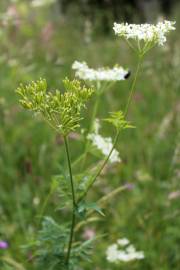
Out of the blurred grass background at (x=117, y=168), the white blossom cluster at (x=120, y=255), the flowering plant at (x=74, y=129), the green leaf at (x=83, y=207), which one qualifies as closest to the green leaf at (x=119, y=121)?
the flowering plant at (x=74, y=129)

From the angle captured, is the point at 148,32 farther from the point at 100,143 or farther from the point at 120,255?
the point at 120,255

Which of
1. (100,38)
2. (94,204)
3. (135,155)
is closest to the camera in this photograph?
(94,204)

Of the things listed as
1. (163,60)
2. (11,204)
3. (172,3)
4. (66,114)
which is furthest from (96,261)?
(172,3)

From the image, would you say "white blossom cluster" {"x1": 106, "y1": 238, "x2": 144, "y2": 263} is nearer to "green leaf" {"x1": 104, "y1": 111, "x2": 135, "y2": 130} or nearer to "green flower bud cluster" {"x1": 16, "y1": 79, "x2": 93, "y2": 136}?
"green leaf" {"x1": 104, "y1": 111, "x2": 135, "y2": 130}

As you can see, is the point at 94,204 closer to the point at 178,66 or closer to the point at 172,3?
the point at 178,66

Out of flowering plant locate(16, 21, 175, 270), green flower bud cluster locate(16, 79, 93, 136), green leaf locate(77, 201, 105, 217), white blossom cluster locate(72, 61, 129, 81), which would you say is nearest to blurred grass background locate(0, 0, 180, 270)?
flowering plant locate(16, 21, 175, 270)

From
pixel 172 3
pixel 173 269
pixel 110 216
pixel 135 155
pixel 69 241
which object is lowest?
pixel 69 241

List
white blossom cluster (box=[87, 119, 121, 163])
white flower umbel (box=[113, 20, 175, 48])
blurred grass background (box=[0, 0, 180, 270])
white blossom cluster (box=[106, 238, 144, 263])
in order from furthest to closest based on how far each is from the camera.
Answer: blurred grass background (box=[0, 0, 180, 270]), white blossom cluster (box=[106, 238, 144, 263]), white blossom cluster (box=[87, 119, 121, 163]), white flower umbel (box=[113, 20, 175, 48])

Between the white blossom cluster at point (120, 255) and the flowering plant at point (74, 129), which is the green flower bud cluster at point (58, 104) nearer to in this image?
the flowering plant at point (74, 129)
